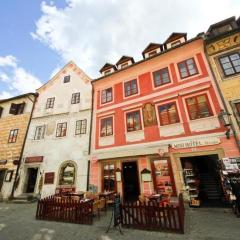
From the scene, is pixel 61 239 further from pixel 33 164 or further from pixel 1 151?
pixel 1 151

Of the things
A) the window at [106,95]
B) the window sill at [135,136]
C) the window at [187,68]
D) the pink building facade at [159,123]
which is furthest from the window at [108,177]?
the window at [187,68]

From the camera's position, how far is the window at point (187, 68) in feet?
37.6

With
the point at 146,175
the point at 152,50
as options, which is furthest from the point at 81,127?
the point at 152,50

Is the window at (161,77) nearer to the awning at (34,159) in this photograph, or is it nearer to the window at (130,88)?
the window at (130,88)

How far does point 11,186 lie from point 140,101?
44.0ft

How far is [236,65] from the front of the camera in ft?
33.2

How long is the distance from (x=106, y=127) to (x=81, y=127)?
263 cm

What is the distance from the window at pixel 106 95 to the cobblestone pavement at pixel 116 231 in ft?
30.3

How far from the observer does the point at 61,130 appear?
15430 mm

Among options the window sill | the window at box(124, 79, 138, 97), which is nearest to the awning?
the window sill

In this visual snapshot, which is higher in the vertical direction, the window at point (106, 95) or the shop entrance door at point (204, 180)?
the window at point (106, 95)

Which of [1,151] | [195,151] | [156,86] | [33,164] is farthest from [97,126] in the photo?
[1,151]

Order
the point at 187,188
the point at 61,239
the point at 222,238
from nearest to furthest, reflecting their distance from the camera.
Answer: the point at 222,238, the point at 61,239, the point at 187,188

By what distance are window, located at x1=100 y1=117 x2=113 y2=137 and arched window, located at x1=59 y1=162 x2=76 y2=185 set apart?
3746 millimetres
